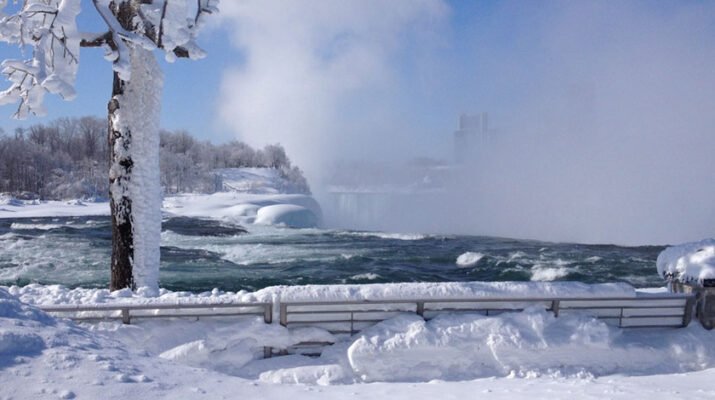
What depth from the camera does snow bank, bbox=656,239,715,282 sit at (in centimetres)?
761

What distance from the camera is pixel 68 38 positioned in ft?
22.1

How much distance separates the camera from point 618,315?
7.42 meters

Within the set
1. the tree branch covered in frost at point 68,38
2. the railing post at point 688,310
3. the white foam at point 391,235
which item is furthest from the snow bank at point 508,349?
the white foam at point 391,235

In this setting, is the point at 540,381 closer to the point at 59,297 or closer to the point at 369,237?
the point at 59,297

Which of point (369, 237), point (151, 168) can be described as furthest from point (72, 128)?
point (151, 168)

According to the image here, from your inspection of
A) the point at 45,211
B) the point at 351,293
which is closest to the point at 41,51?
the point at 351,293

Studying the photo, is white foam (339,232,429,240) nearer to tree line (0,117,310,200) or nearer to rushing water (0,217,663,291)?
rushing water (0,217,663,291)

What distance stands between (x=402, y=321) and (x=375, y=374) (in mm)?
891

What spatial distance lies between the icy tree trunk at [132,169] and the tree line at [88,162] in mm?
62589

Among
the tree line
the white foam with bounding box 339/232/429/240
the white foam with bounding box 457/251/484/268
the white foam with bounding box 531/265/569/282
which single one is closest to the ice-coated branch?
the white foam with bounding box 531/265/569/282

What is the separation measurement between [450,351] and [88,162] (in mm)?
87321

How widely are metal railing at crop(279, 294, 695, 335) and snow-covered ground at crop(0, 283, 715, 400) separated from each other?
140mm

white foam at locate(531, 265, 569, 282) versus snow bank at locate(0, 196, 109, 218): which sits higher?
snow bank at locate(0, 196, 109, 218)

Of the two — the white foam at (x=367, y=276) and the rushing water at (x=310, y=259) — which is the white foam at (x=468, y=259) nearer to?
the rushing water at (x=310, y=259)
